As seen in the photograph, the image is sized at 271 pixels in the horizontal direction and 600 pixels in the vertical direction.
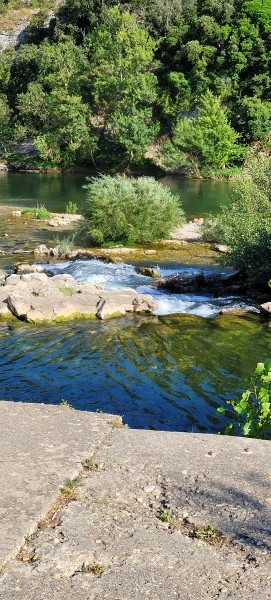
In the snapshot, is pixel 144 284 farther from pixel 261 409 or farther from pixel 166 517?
pixel 166 517

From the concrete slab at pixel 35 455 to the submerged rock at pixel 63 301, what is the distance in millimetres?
8092

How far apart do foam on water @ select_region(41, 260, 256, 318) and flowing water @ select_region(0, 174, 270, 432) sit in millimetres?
38

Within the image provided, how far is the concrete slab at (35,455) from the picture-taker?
517 centimetres

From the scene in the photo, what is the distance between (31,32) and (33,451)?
93552 millimetres

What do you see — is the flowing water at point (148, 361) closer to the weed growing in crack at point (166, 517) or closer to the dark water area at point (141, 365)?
the dark water area at point (141, 365)

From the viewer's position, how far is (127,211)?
26562 millimetres

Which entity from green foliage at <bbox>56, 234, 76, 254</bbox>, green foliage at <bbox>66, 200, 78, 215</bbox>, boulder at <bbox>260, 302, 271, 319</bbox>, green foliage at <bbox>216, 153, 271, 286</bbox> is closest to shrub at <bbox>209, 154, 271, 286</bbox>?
green foliage at <bbox>216, 153, 271, 286</bbox>

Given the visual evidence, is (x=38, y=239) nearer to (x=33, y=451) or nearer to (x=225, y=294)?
(x=225, y=294)

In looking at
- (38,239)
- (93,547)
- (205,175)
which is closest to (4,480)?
(93,547)

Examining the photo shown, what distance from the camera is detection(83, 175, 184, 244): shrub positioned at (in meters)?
26.1

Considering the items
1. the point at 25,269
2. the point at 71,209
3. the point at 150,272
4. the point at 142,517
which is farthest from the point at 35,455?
the point at 71,209

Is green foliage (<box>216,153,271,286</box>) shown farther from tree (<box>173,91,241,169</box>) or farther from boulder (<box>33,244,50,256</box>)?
tree (<box>173,91,241,169</box>)

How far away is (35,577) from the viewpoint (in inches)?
174

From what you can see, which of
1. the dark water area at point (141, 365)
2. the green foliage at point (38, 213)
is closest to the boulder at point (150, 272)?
the dark water area at point (141, 365)
